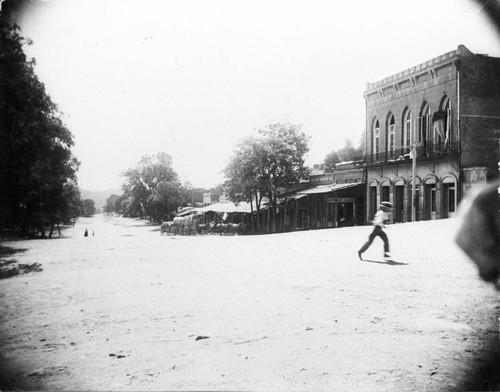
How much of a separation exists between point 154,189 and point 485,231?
306cm

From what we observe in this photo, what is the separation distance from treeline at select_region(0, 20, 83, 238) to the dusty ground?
324 millimetres

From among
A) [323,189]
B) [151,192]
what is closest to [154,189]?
[151,192]

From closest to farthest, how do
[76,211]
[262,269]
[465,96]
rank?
1. [76,211]
2. [465,96]
3. [262,269]

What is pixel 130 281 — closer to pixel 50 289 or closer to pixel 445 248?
pixel 50 289

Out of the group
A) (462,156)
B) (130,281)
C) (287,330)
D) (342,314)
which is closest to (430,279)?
(342,314)

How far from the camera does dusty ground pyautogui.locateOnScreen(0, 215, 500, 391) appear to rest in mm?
2344

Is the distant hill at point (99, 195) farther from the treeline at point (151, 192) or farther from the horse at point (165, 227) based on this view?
the horse at point (165, 227)

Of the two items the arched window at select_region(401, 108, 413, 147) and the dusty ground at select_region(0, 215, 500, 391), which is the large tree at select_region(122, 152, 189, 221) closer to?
the dusty ground at select_region(0, 215, 500, 391)

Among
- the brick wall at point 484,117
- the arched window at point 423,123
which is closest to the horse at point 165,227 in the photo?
the brick wall at point 484,117

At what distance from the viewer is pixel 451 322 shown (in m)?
2.81

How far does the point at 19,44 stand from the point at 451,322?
4.23 m

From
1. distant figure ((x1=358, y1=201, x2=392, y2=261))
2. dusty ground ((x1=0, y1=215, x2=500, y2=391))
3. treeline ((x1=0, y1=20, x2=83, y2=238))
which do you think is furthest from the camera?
distant figure ((x1=358, y1=201, x2=392, y2=261))

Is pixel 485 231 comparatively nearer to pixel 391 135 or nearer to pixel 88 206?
pixel 88 206

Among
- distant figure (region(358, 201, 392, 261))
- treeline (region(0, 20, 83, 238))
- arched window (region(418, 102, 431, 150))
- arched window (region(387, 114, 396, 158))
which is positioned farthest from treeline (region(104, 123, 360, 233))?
arched window (region(387, 114, 396, 158))
